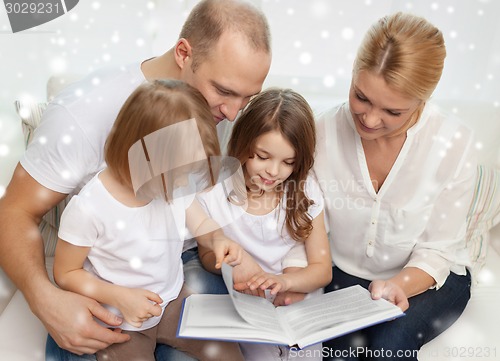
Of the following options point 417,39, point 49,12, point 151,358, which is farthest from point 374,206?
point 49,12

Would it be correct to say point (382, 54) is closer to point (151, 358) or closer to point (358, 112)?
point (358, 112)

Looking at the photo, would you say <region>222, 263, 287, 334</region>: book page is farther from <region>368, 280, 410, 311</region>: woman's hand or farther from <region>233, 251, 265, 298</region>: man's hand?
<region>368, 280, 410, 311</region>: woman's hand

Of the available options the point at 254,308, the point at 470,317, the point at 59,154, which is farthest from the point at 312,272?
the point at 59,154

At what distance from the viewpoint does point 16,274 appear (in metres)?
1.19

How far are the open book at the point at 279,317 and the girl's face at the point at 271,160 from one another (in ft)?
0.89

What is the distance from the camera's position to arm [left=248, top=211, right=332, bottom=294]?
4.16ft

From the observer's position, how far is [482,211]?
Result: 1624 millimetres

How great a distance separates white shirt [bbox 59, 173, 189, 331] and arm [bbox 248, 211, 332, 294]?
207mm

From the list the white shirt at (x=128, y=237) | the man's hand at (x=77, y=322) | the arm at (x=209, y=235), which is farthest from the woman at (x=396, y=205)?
the man's hand at (x=77, y=322)

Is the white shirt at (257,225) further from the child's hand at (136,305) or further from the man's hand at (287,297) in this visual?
the child's hand at (136,305)

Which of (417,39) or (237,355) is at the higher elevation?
(417,39)

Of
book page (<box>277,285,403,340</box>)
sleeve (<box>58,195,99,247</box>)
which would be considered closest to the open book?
book page (<box>277,285,403,340</box>)

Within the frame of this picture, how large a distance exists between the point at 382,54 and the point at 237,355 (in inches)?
29.2

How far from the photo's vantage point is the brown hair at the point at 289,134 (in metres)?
1.29
